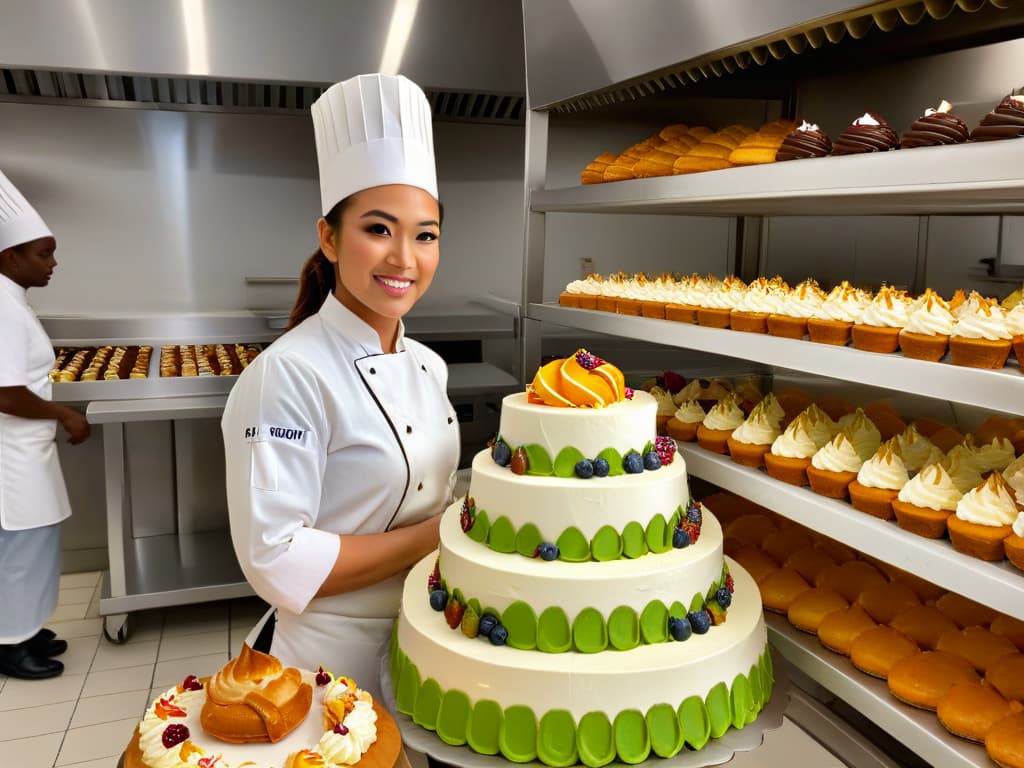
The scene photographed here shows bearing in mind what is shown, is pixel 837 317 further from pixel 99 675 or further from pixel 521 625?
pixel 99 675

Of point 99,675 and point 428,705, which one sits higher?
point 428,705

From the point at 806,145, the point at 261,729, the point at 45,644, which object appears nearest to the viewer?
the point at 261,729

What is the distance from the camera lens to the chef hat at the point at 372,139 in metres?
1.51

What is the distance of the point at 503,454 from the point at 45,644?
8.09 feet

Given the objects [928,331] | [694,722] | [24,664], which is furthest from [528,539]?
[24,664]

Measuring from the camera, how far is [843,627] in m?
1.53

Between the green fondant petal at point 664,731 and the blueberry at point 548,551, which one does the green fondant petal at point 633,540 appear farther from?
the green fondant petal at point 664,731

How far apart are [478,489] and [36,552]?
2.32 meters

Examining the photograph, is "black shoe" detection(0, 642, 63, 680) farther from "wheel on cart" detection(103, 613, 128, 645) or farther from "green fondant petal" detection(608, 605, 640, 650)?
"green fondant petal" detection(608, 605, 640, 650)

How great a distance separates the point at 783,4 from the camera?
141 centimetres

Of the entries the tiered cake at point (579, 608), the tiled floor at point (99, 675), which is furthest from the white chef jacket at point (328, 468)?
the tiled floor at point (99, 675)

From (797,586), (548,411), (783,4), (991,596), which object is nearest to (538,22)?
(783,4)

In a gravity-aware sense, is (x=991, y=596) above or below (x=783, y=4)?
below

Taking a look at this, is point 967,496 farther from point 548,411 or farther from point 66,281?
Answer: point 66,281
